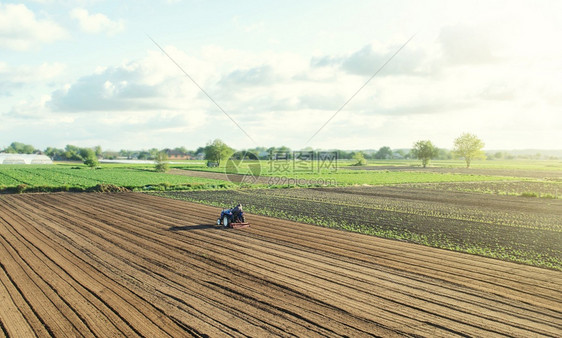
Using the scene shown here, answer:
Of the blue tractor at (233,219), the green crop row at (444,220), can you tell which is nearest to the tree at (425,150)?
the green crop row at (444,220)

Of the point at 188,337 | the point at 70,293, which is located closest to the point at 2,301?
the point at 70,293

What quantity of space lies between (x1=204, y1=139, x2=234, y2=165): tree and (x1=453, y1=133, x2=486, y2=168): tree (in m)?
69.5

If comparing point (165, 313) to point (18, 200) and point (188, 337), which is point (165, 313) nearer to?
point (188, 337)

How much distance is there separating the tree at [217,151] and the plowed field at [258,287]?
8269 cm

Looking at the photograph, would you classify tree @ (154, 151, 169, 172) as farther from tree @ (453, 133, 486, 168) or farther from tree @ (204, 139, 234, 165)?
tree @ (453, 133, 486, 168)

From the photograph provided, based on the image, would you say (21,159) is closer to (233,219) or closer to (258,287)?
(233,219)

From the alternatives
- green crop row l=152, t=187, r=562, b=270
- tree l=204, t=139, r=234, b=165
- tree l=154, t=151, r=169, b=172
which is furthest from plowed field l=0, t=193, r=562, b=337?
tree l=204, t=139, r=234, b=165

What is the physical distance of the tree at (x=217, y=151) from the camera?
101625 millimetres

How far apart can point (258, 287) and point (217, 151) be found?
92.1m

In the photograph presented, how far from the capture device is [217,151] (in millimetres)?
101688

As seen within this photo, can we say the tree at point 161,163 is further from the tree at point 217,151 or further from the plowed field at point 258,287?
the plowed field at point 258,287

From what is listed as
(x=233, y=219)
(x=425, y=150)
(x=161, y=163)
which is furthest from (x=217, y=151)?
(x=233, y=219)

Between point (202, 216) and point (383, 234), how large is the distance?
37.8 ft

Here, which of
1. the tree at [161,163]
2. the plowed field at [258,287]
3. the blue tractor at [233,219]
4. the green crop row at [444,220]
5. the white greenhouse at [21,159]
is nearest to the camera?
the plowed field at [258,287]
